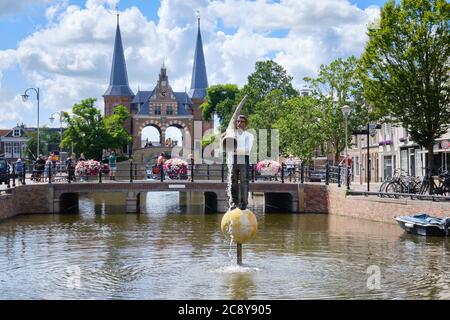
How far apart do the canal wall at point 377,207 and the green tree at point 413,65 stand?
369 cm

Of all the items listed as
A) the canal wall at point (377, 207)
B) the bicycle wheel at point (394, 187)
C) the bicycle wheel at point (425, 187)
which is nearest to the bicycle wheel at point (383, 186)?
the bicycle wheel at point (394, 187)

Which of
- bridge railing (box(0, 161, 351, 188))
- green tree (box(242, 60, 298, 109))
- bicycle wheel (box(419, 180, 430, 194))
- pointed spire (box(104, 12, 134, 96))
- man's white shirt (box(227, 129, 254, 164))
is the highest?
pointed spire (box(104, 12, 134, 96))

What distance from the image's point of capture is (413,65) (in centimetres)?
2914

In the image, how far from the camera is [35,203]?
3225 centimetres

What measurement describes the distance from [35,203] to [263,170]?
36.7 feet

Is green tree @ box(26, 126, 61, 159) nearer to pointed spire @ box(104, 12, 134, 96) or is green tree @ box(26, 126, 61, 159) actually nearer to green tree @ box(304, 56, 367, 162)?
pointed spire @ box(104, 12, 134, 96)

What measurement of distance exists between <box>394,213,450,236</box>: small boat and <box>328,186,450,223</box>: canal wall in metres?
0.80

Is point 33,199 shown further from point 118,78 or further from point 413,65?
point 118,78

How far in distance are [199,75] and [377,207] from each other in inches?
3628

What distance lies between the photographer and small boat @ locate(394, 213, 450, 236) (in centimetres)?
2067

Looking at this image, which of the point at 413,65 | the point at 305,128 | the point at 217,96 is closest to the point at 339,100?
the point at 305,128

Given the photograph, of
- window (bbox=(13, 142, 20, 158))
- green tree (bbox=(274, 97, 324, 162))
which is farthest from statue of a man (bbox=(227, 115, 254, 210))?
window (bbox=(13, 142, 20, 158))
